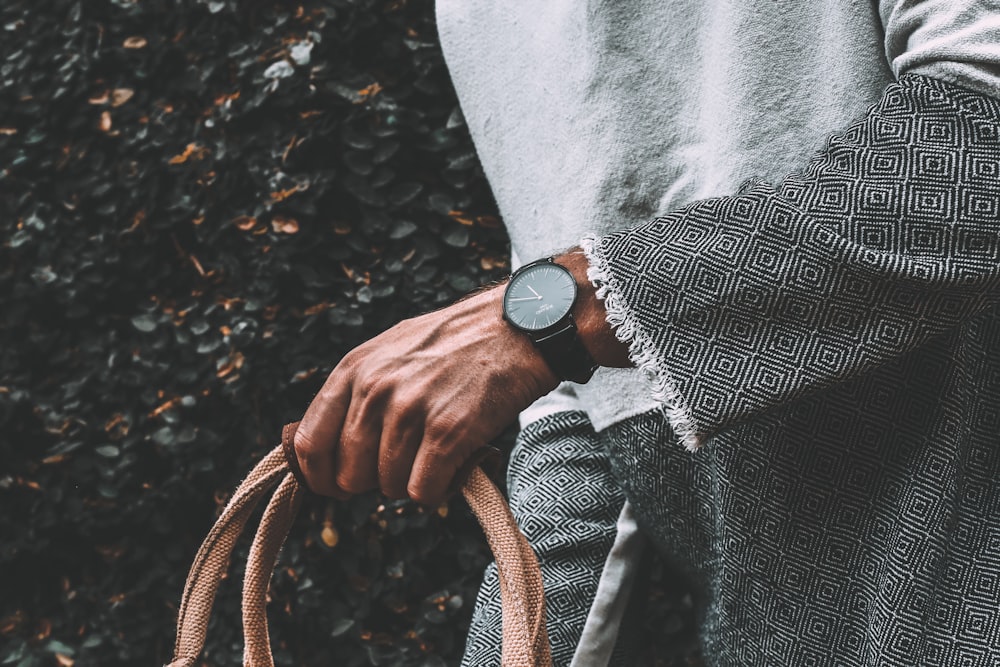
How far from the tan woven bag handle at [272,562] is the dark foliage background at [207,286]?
37.8 inches

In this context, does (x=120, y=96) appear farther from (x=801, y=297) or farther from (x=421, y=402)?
(x=801, y=297)

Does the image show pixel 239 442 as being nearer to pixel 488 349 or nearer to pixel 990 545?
pixel 488 349

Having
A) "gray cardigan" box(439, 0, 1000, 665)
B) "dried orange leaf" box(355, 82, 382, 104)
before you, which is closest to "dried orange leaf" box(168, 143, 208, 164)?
"dried orange leaf" box(355, 82, 382, 104)

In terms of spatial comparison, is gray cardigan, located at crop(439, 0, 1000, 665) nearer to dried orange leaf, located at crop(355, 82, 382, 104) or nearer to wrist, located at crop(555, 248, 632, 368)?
wrist, located at crop(555, 248, 632, 368)

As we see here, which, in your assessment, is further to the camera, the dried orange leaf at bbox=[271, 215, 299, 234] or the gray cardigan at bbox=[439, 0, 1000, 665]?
the dried orange leaf at bbox=[271, 215, 299, 234]

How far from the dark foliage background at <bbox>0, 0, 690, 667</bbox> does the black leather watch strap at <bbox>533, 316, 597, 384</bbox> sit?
1140mm

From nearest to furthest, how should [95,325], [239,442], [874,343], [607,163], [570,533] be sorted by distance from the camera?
[874,343] < [607,163] < [570,533] < [239,442] < [95,325]

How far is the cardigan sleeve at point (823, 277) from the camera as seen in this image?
83 centimetres

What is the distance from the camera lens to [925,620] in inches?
35.9

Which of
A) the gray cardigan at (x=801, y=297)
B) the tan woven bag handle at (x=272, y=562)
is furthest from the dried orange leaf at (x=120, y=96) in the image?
the tan woven bag handle at (x=272, y=562)

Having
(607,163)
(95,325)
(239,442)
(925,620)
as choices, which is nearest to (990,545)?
(925,620)

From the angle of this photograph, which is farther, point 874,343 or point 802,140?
point 802,140

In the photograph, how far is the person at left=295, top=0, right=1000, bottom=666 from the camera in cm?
85

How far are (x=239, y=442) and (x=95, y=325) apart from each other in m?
0.52
